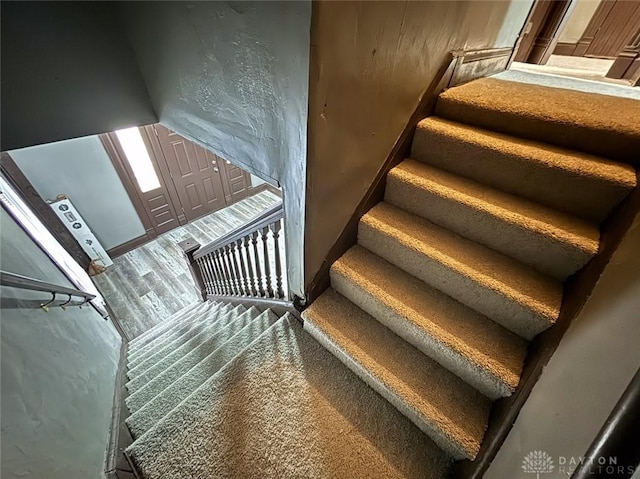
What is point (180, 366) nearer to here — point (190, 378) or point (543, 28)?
point (190, 378)

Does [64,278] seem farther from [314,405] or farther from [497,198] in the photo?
[497,198]

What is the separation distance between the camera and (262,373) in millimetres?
1400

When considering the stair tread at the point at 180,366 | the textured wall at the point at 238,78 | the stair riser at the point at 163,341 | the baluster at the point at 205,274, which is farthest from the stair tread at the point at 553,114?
the stair riser at the point at 163,341

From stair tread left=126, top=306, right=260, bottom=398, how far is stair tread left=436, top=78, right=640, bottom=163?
185cm

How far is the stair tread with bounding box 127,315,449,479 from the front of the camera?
3.63ft

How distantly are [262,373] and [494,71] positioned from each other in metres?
2.48

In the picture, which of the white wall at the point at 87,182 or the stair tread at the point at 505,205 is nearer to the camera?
the stair tread at the point at 505,205

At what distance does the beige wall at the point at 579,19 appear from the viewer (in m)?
3.70

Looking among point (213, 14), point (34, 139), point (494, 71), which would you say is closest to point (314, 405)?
point (213, 14)

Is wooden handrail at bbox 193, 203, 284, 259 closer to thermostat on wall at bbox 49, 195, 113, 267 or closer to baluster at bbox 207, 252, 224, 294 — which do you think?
baluster at bbox 207, 252, 224, 294

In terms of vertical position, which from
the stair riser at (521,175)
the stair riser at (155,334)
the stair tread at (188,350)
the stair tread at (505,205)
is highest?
the stair riser at (521,175)

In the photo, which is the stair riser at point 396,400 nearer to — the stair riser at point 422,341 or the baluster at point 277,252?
the stair riser at point 422,341

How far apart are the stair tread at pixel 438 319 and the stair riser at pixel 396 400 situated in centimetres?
25

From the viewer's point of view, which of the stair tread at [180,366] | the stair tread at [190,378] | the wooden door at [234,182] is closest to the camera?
the stair tread at [190,378]
